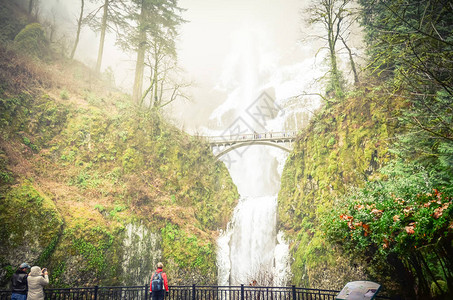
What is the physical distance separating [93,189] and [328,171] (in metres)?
13.0

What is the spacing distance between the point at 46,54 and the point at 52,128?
9.59m

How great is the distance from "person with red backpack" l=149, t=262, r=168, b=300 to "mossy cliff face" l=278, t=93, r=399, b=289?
21.4ft

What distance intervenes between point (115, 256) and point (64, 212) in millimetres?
3138

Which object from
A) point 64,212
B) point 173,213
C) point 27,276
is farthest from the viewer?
point 173,213

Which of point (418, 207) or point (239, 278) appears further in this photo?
point (239, 278)

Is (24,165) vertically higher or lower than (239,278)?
higher

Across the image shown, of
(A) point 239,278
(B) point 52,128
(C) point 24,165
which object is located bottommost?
(A) point 239,278

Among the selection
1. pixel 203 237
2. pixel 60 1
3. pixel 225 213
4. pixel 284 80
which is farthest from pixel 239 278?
pixel 60 1

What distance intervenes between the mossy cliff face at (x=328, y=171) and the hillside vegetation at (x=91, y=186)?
5.75 metres

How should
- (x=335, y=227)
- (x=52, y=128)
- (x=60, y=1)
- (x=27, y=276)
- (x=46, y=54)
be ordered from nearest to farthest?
(x=335, y=227), (x=27, y=276), (x=52, y=128), (x=46, y=54), (x=60, y=1)

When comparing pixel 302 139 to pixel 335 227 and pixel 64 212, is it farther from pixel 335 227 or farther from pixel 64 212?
pixel 64 212

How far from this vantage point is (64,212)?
1128cm

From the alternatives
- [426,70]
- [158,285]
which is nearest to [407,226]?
[426,70]

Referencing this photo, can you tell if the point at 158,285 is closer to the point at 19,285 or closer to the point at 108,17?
the point at 19,285
